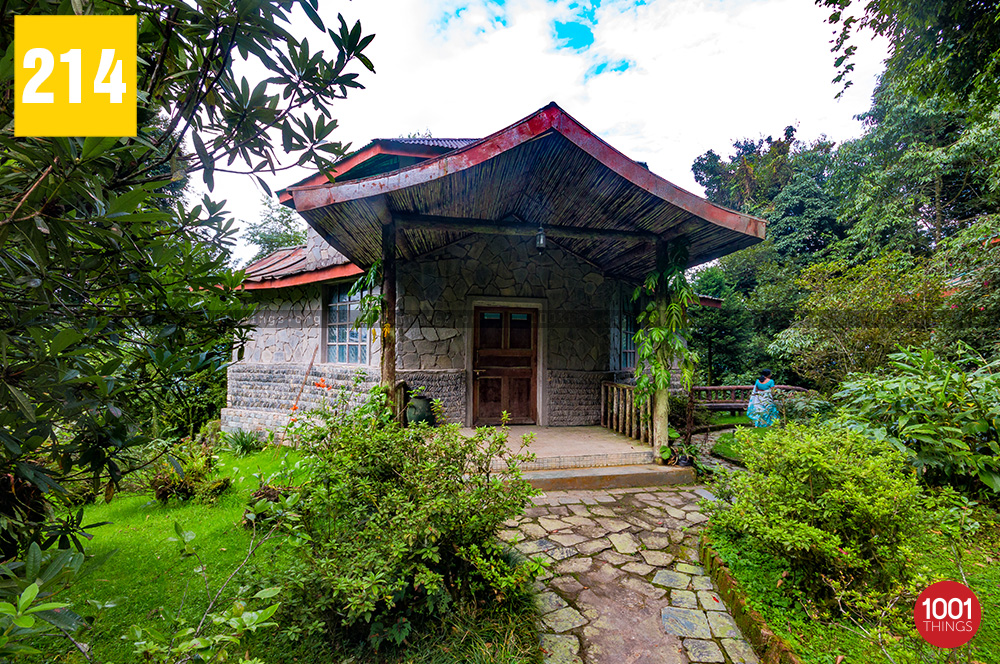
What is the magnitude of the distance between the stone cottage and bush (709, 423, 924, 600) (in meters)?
2.41

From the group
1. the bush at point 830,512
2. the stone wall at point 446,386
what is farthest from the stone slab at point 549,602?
the stone wall at point 446,386

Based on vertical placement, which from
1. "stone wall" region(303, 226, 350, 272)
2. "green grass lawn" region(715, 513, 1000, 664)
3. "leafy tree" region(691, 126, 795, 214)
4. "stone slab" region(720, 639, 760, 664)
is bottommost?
"stone slab" region(720, 639, 760, 664)

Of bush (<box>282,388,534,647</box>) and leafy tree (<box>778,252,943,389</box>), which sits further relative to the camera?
leafy tree (<box>778,252,943,389</box>)

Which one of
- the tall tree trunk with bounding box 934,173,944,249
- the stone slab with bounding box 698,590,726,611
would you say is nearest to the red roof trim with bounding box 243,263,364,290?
the stone slab with bounding box 698,590,726,611

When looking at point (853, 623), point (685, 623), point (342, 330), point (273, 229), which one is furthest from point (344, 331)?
point (273, 229)

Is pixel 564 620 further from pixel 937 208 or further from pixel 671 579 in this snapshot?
pixel 937 208

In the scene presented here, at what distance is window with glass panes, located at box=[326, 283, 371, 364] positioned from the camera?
6.09 m

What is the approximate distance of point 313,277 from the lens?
6.09m

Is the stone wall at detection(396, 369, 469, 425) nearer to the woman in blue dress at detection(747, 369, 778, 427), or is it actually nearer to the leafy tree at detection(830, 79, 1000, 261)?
the woman in blue dress at detection(747, 369, 778, 427)

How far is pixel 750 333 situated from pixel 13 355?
1426cm

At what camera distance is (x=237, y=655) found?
1840mm

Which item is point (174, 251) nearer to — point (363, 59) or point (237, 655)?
point (363, 59)

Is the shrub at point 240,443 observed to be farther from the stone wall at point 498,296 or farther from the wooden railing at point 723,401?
the wooden railing at point 723,401

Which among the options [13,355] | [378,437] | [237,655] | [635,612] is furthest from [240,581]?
[635,612]
